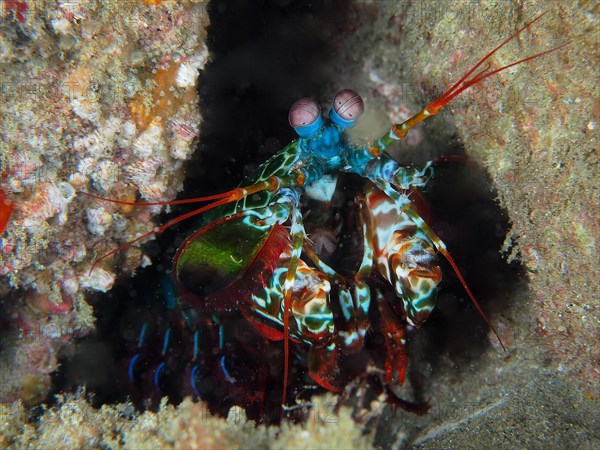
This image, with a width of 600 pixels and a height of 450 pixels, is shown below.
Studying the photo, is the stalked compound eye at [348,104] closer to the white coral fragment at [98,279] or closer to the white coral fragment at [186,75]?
the white coral fragment at [186,75]

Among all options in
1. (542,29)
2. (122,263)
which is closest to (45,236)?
(122,263)

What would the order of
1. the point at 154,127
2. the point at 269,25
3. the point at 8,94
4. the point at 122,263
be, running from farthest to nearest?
the point at 269,25 → the point at 122,263 → the point at 154,127 → the point at 8,94

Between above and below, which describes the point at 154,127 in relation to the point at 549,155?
above

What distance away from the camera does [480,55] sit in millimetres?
2697

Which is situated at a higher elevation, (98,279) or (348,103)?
(348,103)

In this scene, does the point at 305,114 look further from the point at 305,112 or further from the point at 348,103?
the point at 348,103

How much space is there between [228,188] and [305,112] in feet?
6.04

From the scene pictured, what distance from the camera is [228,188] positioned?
4.11 metres

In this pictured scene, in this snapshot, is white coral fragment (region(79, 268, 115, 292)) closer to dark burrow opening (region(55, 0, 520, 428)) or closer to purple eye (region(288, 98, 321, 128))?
dark burrow opening (region(55, 0, 520, 428))

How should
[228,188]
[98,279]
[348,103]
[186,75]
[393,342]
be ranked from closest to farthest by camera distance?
1. [348,103]
2. [186,75]
3. [393,342]
4. [98,279]
5. [228,188]

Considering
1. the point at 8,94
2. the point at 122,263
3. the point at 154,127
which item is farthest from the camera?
the point at 122,263

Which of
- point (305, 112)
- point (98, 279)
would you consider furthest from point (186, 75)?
point (98, 279)

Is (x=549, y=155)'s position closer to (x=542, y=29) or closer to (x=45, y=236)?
(x=542, y=29)

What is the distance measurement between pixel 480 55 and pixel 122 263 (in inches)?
108
